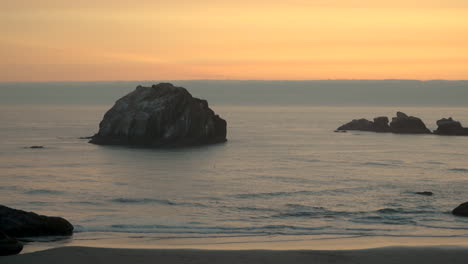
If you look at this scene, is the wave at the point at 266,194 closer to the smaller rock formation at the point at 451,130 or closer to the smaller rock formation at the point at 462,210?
the smaller rock formation at the point at 462,210

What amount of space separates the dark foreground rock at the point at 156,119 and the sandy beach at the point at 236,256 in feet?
219

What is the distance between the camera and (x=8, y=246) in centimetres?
2562

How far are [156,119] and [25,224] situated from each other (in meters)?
64.0

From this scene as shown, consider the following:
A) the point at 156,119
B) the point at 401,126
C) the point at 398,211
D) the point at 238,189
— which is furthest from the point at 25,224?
the point at 401,126

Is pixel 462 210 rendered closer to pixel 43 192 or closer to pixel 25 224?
pixel 25 224

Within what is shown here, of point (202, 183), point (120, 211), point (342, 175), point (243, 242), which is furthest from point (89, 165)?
point (243, 242)

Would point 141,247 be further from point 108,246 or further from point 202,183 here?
point 202,183

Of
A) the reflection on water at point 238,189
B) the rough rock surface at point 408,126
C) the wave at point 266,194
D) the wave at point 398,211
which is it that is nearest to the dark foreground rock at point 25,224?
the reflection on water at point 238,189

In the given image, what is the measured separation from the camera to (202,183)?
57.7 m

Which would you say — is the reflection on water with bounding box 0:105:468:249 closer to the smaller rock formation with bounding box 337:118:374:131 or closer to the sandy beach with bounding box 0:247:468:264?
the sandy beach with bounding box 0:247:468:264

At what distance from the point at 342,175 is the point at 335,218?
976 inches

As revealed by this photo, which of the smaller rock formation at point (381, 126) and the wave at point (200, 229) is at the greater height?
the smaller rock formation at point (381, 126)

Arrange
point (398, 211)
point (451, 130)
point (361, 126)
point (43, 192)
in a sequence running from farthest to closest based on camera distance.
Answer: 1. point (361, 126)
2. point (451, 130)
3. point (43, 192)
4. point (398, 211)

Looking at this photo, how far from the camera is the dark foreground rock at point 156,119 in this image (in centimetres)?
9412
